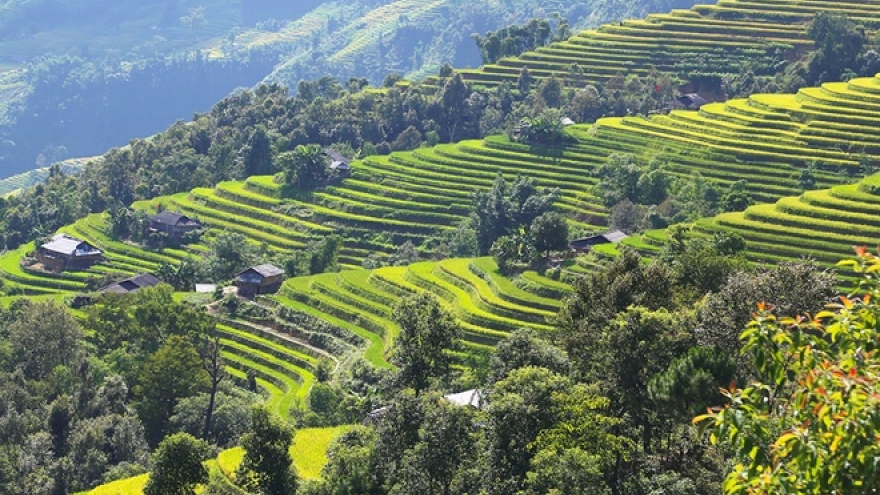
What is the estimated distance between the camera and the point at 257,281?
75.1 metres

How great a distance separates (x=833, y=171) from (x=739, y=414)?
Answer: 202ft

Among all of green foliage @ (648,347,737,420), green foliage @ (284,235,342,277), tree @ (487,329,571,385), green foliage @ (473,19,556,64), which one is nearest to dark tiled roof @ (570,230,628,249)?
green foliage @ (284,235,342,277)

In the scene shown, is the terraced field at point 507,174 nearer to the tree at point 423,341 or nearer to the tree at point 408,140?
the tree at point 408,140

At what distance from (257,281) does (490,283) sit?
15.9 m

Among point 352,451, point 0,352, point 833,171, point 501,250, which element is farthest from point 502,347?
point 833,171

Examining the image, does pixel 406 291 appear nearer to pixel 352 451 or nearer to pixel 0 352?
pixel 0 352

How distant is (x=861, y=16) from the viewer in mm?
101500

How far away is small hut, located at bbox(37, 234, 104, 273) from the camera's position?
86125 mm

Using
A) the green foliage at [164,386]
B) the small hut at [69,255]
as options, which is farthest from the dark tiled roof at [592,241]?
the small hut at [69,255]

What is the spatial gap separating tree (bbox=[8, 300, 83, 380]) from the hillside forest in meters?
0.19

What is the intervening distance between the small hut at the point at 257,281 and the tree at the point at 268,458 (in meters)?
37.9

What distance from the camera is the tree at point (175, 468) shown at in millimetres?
38406

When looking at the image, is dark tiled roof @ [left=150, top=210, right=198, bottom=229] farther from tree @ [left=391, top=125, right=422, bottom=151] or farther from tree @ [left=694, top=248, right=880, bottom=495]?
tree @ [left=694, top=248, right=880, bottom=495]

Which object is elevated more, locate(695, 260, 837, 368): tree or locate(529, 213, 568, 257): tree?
locate(695, 260, 837, 368): tree
